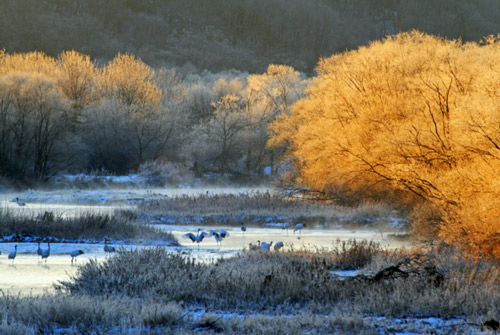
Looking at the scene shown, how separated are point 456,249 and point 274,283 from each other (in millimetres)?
6435

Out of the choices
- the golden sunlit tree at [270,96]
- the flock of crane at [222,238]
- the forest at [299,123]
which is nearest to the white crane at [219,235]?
the flock of crane at [222,238]

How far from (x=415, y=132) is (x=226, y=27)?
15357 cm

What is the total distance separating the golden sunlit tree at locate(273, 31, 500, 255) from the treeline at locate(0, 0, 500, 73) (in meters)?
98.2

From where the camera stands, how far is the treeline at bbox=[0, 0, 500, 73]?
139 meters

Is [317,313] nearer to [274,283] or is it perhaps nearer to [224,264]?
[274,283]

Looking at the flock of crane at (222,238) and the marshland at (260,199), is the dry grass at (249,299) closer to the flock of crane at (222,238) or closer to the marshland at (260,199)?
the marshland at (260,199)

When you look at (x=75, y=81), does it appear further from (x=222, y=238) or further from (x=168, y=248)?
(x=168, y=248)

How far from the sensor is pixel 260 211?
32.8 metres

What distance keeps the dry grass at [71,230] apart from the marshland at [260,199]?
85 mm

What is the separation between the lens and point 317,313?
11078mm

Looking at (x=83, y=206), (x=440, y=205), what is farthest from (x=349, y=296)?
(x=83, y=206)

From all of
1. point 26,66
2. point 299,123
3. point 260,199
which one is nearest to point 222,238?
point 260,199

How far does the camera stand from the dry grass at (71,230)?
74.5 ft

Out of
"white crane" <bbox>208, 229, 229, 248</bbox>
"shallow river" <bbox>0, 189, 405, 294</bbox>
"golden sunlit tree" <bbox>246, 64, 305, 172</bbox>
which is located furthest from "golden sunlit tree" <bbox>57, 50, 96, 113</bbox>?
"white crane" <bbox>208, 229, 229, 248</bbox>
